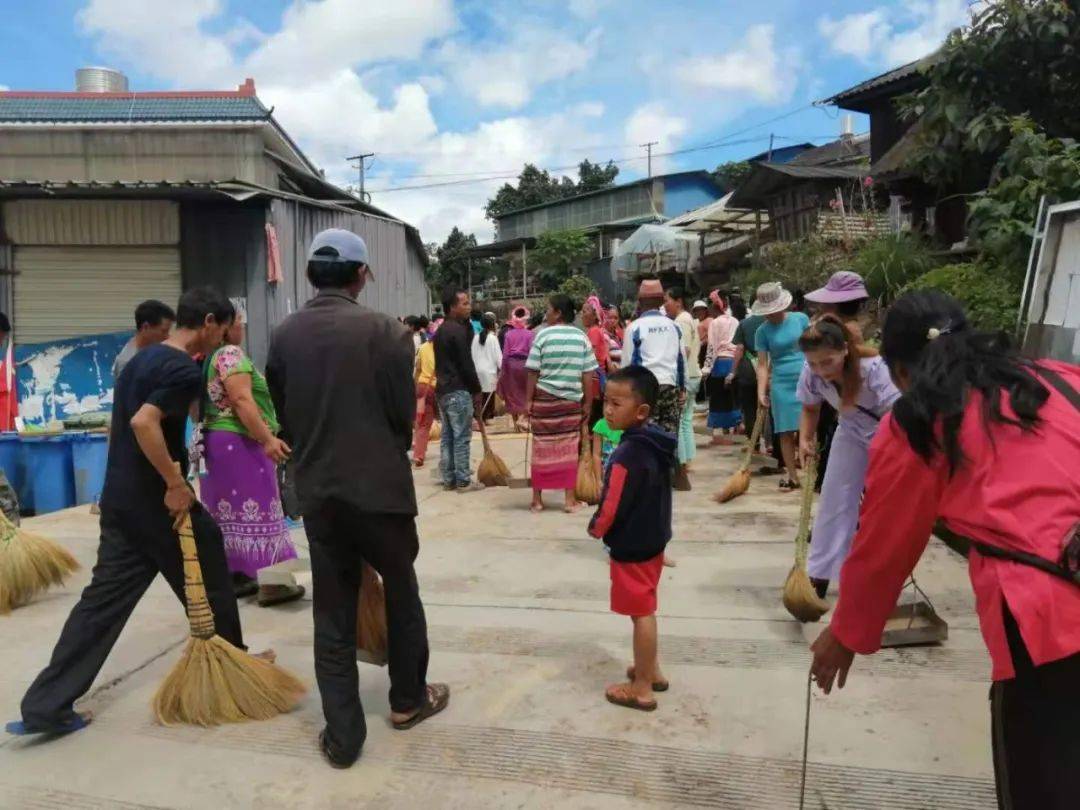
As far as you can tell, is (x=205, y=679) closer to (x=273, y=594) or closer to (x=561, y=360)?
(x=273, y=594)

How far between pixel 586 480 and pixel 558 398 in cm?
74

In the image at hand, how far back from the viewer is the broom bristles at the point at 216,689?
336cm

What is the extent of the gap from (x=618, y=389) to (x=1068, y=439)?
201 centimetres

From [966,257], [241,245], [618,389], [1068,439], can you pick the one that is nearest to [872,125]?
[966,257]

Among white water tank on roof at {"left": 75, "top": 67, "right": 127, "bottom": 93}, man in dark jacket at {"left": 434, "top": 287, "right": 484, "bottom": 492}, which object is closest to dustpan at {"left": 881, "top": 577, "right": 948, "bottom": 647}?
man in dark jacket at {"left": 434, "top": 287, "right": 484, "bottom": 492}

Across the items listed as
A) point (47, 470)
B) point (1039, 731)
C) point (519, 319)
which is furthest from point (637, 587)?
point (519, 319)

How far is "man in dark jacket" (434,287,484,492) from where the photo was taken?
24.8 ft

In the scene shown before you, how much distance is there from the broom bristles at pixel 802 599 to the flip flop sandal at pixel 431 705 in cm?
165

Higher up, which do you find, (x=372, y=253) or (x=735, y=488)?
(x=372, y=253)

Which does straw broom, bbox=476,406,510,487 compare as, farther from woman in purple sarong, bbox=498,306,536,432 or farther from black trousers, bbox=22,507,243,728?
black trousers, bbox=22,507,243,728

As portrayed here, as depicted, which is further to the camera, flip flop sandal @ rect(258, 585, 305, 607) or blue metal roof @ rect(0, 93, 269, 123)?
blue metal roof @ rect(0, 93, 269, 123)

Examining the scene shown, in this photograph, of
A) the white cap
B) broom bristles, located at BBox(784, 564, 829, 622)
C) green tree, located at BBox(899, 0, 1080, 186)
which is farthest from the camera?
green tree, located at BBox(899, 0, 1080, 186)

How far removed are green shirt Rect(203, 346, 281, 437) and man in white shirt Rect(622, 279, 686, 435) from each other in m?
3.08

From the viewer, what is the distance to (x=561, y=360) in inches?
258
